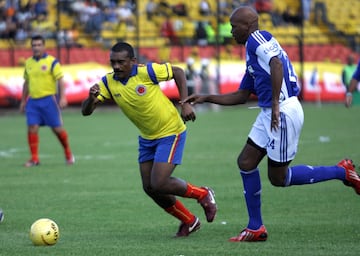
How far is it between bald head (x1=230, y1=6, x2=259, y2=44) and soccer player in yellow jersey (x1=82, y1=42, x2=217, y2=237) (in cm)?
86

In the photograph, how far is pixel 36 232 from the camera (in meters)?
8.35

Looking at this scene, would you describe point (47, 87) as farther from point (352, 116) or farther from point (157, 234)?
point (352, 116)

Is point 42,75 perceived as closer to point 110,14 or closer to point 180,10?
point 110,14

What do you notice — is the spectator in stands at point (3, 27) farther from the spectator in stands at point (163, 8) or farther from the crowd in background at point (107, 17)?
the spectator in stands at point (163, 8)

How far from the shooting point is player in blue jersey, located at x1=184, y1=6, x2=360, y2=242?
8263 mm

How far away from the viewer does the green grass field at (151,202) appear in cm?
832

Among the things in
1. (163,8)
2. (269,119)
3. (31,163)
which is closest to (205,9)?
(163,8)

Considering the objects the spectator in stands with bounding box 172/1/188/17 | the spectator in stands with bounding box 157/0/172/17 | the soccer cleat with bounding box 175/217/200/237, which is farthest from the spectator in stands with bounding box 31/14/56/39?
the soccer cleat with bounding box 175/217/200/237

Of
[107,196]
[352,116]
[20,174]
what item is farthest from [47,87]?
[352,116]

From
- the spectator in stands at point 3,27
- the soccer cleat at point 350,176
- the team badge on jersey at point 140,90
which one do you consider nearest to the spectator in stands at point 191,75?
the spectator in stands at point 3,27

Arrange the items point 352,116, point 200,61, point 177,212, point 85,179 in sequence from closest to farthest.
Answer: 1. point 177,212
2. point 85,179
3. point 352,116
4. point 200,61

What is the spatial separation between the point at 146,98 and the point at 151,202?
9.84ft

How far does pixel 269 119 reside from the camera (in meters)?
8.43

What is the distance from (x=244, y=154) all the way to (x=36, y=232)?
2.04 meters
